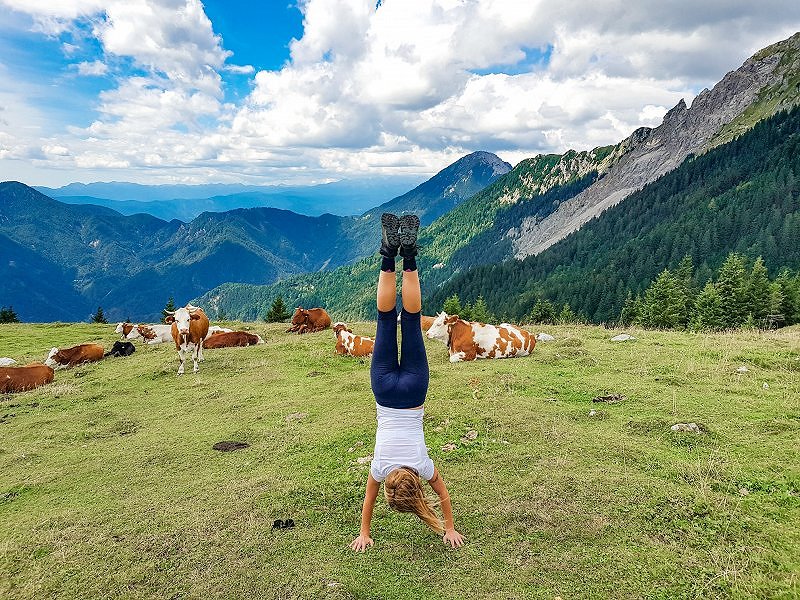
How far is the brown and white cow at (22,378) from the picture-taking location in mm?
16422

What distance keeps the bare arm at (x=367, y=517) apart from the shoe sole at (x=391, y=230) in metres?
3.10

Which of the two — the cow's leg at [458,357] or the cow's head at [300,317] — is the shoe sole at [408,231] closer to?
the cow's leg at [458,357]

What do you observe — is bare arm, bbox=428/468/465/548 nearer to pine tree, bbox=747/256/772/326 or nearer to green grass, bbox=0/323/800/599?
green grass, bbox=0/323/800/599

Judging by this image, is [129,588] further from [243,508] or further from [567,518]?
[567,518]

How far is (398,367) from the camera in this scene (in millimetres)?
6137

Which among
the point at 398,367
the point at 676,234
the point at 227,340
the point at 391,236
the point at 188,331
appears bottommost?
the point at 227,340

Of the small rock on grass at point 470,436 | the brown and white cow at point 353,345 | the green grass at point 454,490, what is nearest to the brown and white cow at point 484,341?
the green grass at point 454,490

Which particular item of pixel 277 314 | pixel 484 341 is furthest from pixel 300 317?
pixel 277 314

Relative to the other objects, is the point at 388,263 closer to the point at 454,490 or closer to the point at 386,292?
the point at 386,292

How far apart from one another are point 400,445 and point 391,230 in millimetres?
2792

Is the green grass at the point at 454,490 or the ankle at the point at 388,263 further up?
the ankle at the point at 388,263

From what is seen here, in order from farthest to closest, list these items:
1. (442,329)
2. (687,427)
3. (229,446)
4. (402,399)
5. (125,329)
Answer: (125,329) → (442,329) → (229,446) → (687,427) → (402,399)

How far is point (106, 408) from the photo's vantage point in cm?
1375

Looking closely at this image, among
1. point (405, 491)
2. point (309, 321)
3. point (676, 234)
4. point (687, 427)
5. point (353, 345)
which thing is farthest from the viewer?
point (676, 234)
